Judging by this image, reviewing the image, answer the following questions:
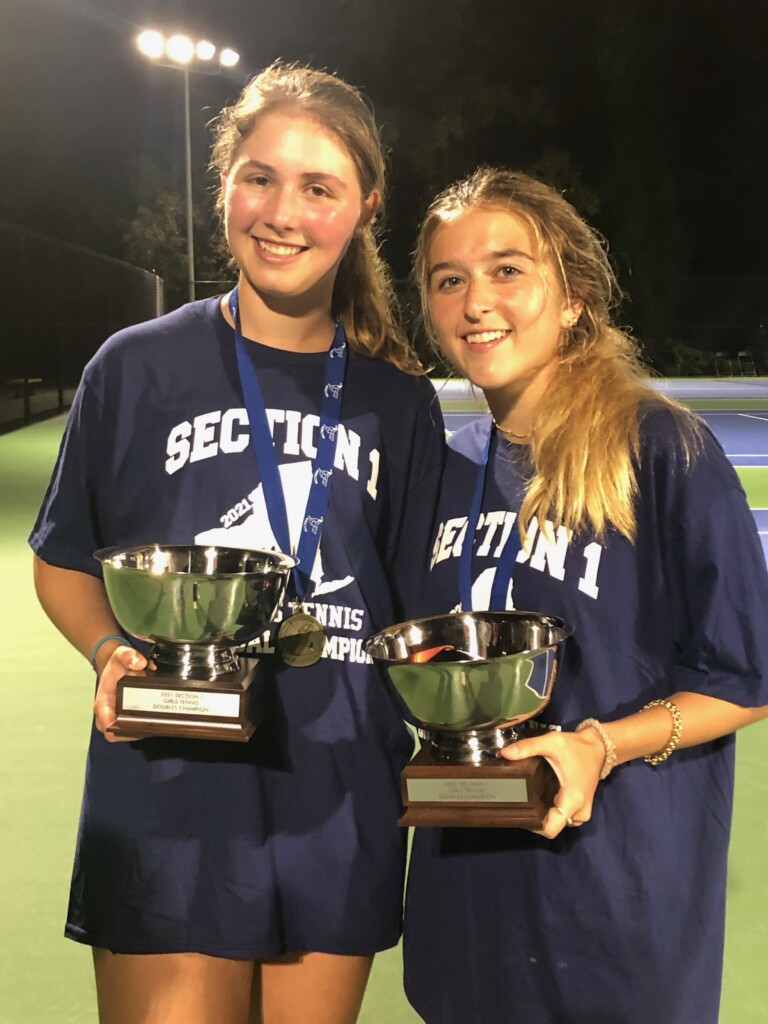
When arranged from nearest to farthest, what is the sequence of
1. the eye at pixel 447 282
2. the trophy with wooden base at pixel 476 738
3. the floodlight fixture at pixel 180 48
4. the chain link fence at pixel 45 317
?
the trophy with wooden base at pixel 476 738 < the eye at pixel 447 282 < the chain link fence at pixel 45 317 < the floodlight fixture at pixel 180 48

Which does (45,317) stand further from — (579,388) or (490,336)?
(579,388)

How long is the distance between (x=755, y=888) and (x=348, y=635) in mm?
2186

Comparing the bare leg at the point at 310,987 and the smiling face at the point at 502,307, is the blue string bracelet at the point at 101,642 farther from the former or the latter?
the smiling face at the point at 502,307

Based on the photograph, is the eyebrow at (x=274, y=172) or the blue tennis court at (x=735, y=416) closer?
the eyebrow at (x=274, y=172)

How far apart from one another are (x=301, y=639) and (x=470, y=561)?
1.12 ft

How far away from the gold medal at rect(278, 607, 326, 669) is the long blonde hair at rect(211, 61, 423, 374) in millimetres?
575

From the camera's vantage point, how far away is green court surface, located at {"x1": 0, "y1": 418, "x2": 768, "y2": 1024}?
120 inches

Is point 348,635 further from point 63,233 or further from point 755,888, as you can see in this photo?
point 63,233

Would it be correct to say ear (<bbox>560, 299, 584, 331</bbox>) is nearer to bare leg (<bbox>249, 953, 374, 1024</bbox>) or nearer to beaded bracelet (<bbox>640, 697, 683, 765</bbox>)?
beaded bracelet (<bbox>640, 697, 683, 765</bbox>)

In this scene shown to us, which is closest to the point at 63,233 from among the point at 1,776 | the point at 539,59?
the point at 539,59

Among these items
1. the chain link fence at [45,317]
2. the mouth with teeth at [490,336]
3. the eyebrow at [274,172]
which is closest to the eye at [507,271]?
the mouth with teeth at [490,336]

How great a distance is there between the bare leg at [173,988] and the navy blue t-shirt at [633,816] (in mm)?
433

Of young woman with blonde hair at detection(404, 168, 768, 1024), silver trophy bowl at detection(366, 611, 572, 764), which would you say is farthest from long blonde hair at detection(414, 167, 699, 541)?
silver trophy bowl at detection(366, 611, 572, 764)

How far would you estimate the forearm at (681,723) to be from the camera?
6.07 feet
